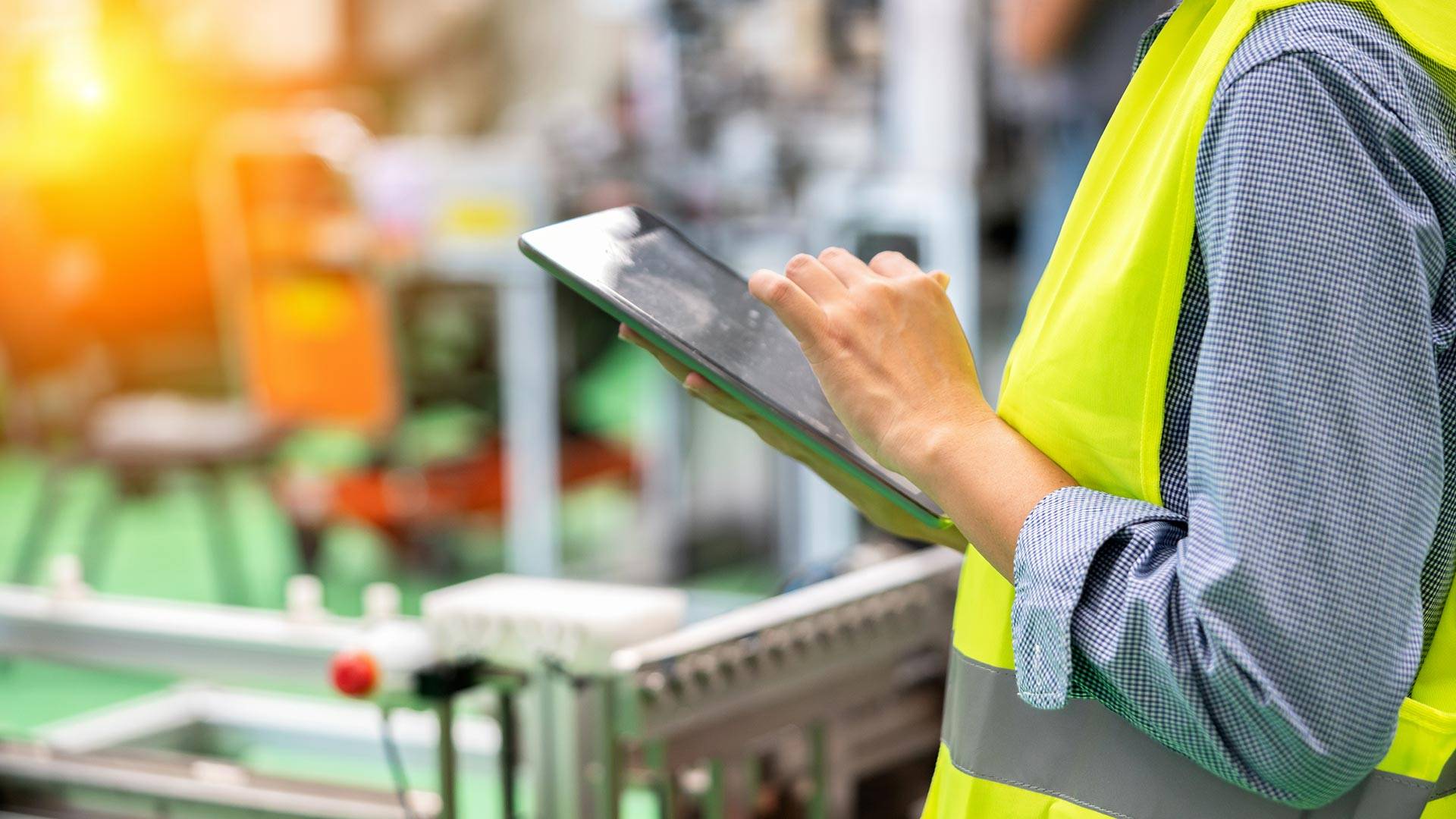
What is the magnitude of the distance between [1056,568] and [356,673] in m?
0.90

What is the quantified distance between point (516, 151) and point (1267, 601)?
4.04 metres

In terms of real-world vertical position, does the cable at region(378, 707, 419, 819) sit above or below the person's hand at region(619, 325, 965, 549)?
below

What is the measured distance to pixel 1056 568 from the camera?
0.66m

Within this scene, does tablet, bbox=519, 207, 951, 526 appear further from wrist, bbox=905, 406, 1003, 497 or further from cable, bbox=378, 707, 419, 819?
cable, bbox=378, 707, 419, 819

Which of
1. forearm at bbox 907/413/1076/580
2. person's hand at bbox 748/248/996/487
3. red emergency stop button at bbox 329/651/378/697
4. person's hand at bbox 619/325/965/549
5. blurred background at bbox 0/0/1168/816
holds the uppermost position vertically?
person's hand at bbox 748/248/996/487

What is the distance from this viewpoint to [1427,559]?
69cm

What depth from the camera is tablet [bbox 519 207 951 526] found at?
2.81 ft

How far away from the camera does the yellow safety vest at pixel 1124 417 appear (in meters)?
0.67

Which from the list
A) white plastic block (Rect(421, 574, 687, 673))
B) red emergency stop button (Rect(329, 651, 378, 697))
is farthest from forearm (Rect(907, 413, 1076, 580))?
red emergency stop button (Rect(329, 651, 378, 697))

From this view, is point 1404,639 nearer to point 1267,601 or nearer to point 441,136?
point 1267,601

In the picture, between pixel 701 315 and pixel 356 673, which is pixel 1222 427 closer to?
pixel 701 315

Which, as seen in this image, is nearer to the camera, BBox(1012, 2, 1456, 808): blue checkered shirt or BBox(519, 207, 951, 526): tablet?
BBox(1012, 2, 1456, 808): blue checkered shirt

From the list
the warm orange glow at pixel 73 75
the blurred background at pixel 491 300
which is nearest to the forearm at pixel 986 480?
the blurred background at pixel 491 300

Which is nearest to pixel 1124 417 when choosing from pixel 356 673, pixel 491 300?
pixel 356 673
